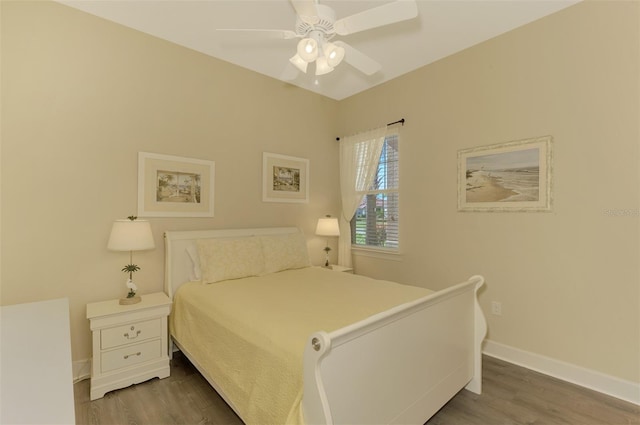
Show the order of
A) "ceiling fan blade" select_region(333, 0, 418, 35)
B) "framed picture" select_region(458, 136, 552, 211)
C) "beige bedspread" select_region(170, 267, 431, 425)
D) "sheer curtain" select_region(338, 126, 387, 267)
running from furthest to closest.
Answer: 1. "sheer curtain" select_region(338, 126, 387, 267)
2. "framed picture" select_region(458, 136, 552, 211)
3. "ceiling fan blade" select_region(333, 0, 418, 35)
4. "beige bedspread" select_region(170, 267, 431, 425)

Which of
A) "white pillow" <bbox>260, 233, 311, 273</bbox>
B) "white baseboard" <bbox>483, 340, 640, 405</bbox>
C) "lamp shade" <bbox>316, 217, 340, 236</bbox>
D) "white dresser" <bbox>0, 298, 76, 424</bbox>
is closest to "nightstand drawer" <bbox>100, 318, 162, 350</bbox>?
"white dresser" <bbox>0, 298, 76, 424</bbox>

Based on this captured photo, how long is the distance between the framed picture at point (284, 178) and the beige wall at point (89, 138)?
279mm

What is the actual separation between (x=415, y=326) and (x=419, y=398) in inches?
15.9

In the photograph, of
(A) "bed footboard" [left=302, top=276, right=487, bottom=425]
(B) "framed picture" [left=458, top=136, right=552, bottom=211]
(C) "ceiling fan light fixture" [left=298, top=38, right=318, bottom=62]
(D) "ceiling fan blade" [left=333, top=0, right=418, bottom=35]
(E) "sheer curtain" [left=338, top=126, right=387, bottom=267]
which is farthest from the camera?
(E) "sheer curtain" [left=338, top=126, right=387, bottom=267]

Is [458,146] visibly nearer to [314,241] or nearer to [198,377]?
[314,241]

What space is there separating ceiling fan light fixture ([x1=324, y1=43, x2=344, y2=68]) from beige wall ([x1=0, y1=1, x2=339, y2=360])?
164 cm

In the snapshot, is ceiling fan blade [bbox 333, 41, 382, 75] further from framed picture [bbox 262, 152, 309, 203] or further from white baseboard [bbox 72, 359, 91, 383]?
white baseboard [bbox 72, 359, 91, 383]

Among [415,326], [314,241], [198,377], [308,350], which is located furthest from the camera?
[314,241]

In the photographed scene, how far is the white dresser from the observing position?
70 centimetres

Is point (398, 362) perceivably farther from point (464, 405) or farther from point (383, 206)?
point (383, 206)

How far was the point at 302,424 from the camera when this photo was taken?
125 centimetres

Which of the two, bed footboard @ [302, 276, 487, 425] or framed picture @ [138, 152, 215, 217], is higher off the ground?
framed picture @ [138, 152, 215, 217]

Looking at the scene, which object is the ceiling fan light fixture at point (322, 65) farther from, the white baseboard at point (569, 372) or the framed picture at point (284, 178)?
the white baseboard at point (569, 372)

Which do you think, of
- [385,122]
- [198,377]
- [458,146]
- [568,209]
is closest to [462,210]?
[458,146]
